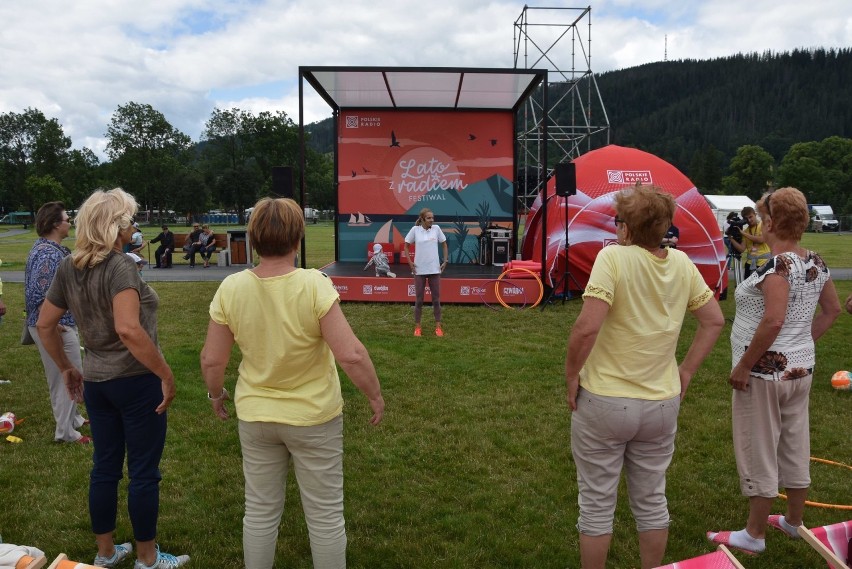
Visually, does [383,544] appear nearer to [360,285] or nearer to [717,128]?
[360,285]

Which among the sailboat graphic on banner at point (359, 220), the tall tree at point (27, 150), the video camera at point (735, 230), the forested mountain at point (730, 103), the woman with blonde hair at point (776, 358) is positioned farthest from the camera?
the forested mountain at point (730, 103)

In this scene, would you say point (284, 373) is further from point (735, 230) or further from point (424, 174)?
point (424, 174)

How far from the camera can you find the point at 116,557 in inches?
115

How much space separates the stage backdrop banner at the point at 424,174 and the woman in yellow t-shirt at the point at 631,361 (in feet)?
37.2

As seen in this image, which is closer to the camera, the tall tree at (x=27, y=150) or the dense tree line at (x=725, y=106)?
the tall tree at (x=27, y=150)

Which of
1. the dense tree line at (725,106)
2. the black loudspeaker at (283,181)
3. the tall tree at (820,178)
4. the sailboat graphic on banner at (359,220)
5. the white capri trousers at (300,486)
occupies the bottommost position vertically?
the white capri trousers at (300,486)

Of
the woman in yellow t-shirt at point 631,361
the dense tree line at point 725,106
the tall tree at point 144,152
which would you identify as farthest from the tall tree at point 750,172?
the woman in yellow t-shirt at point 631,361

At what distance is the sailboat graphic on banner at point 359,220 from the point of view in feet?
45.2

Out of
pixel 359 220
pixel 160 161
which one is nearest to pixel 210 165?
pixel 160 161

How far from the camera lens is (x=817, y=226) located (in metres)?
45.5

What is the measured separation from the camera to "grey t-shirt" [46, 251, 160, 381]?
2475 mm

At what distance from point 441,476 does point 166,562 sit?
1.66 metres

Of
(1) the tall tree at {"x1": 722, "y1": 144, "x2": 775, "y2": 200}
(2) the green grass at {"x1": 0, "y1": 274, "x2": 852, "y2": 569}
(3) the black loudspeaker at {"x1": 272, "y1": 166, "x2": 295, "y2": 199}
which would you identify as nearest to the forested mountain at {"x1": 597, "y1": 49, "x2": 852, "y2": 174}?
(1) the tall tree at {"x1": 722, "y1": 144, "x2": 775, "y2": 200}

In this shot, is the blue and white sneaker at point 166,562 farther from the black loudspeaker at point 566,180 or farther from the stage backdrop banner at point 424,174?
the stage backdrop banner at point 424,174
